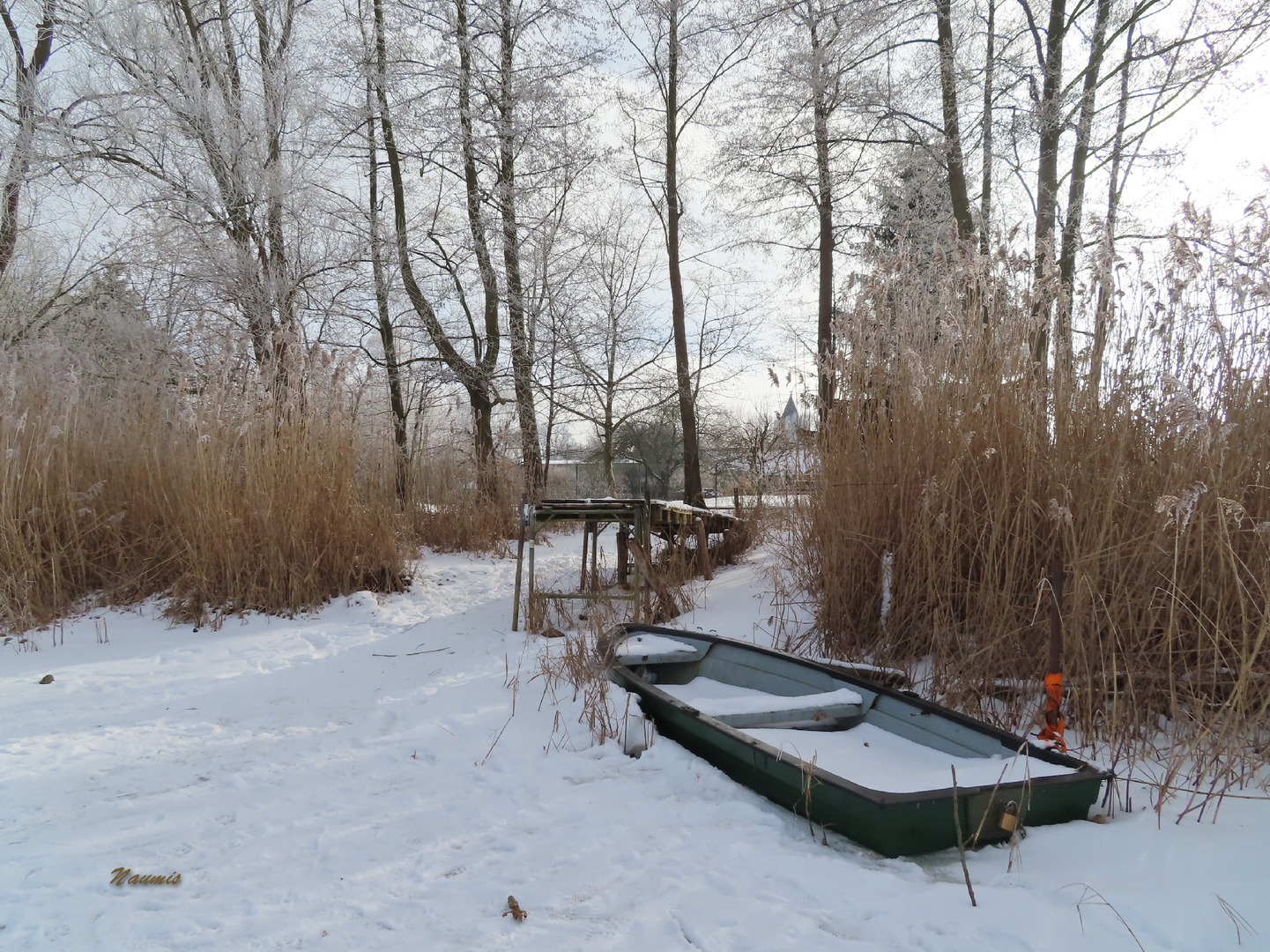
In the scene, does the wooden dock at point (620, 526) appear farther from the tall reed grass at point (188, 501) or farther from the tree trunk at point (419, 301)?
the tree trunk at point (419, 301)

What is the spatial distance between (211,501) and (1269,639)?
5735 mm

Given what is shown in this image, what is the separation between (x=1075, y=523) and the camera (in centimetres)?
279

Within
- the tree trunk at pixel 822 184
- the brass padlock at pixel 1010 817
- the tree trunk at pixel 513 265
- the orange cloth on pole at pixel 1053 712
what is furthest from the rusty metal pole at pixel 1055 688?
the tree trunk at pixel 513 265

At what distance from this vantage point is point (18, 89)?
336 inches

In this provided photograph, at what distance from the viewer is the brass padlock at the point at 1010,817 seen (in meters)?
1.88

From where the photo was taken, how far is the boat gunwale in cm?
188

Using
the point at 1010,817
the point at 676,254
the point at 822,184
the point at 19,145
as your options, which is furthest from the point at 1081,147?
the point at 19,145

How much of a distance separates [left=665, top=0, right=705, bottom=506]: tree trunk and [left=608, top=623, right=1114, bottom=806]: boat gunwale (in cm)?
719

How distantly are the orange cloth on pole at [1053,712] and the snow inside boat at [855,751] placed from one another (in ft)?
0.49

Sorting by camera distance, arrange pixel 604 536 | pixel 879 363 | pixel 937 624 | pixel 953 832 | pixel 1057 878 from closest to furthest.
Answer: pixel 1057 878
pixel 953 832
pixel 937 624
pixel 879 363
pixel 604 536

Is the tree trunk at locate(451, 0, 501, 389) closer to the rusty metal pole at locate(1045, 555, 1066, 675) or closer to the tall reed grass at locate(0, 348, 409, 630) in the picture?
the tall reed grass at locate(0, 348, 409, 630)

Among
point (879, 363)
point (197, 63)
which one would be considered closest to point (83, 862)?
point (879, 363)

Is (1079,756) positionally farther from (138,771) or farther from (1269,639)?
(138,771)

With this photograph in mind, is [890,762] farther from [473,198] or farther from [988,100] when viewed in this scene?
[473,198]
